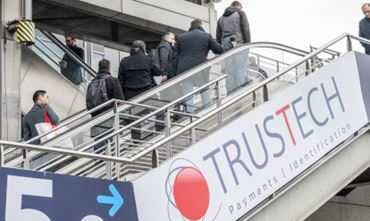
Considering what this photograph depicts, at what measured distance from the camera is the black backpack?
34.9 ft

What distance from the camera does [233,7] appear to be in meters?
12.8

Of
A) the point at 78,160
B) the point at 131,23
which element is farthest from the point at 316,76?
the point at 131,23

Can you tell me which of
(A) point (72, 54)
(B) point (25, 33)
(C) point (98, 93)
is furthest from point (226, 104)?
(A) point (72, 54)

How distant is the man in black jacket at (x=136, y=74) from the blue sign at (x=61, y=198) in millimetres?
3655

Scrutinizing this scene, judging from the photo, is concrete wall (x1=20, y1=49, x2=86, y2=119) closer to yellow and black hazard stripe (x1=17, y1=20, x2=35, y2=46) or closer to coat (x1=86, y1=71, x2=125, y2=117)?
yellow and black hazard stripe (x1=17, y1=20, x2=35, y2=46)

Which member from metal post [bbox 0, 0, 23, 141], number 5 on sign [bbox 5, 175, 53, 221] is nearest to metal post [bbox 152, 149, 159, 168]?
number 5 on sign [bbox 5, 175, 53, 221]

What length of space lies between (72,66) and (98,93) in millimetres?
5609

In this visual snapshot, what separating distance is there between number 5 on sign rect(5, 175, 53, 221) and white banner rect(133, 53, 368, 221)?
1000 millimetres

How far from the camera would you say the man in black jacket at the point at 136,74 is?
1107 centimetres

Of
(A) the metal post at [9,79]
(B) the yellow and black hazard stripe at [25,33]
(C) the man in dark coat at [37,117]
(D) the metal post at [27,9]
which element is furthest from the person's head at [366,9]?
(A) the metal post at [9,79]

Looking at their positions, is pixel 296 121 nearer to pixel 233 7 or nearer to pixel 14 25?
pixel 233 7

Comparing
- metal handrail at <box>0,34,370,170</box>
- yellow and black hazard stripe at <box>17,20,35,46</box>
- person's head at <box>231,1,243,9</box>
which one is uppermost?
yellow and black hazard stripe at <box>17,20,35,46</box>

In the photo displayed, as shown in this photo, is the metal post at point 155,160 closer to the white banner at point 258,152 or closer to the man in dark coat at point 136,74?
the white banner at point 258,152

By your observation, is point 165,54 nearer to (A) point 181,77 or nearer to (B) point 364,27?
(A) point 181,77
